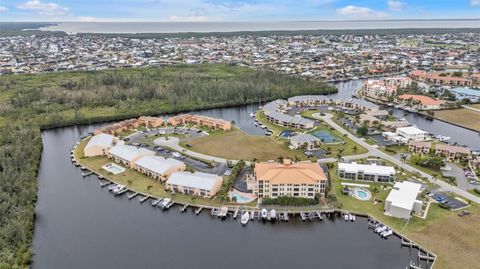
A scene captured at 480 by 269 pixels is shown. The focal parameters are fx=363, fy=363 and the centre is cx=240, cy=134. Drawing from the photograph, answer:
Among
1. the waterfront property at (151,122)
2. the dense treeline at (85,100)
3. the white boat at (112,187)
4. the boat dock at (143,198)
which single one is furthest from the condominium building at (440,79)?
the white boat at (112,187)

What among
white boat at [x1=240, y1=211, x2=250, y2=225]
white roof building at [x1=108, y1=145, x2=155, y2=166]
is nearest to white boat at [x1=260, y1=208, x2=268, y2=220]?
white boat at [x1=240, y1=211, x2=250, y2=225]

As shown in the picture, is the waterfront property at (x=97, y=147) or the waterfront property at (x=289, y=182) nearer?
the waterfront property at (x=289, y=182)

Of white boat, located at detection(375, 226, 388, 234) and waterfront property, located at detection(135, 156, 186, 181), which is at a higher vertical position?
waterfront property, located at detection(135, 156, 186, 181)

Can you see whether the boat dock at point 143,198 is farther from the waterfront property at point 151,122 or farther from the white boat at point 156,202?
the waterfront property at point 151,122

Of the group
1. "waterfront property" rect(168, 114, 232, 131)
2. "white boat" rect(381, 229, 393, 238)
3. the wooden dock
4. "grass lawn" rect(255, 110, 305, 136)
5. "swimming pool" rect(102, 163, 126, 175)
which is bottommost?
"white boat" rect(381, 229, 393, 238)

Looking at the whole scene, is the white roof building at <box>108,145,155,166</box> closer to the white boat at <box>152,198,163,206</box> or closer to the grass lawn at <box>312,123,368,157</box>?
the white boat at <box>152,198,163,206</box>

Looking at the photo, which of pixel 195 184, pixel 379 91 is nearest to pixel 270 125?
pixel 195 184

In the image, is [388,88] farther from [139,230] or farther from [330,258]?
[139,230]
